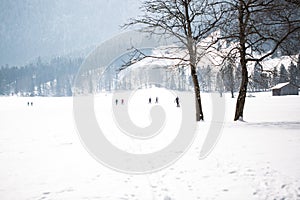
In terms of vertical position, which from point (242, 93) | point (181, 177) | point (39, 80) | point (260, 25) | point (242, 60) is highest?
point (39, 80)

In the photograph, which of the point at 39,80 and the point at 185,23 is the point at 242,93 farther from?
the point at 39,80

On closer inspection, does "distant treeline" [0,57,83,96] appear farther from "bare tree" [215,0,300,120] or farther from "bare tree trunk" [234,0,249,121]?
"bare tree" [215,0,300,120]

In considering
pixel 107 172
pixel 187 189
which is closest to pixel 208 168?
pixel 187 189

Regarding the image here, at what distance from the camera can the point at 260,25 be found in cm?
1173

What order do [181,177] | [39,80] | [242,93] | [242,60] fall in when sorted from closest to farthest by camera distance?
[181,177] < [242,60] < [242,93] < [39,80]

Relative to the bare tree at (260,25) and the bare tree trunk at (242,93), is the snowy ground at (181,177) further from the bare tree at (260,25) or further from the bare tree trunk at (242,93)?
the bare tree at (260,25)

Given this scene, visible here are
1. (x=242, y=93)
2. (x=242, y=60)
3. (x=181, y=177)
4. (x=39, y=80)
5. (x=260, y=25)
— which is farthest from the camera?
(x=39, y=80)

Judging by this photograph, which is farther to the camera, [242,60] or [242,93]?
[242,93]

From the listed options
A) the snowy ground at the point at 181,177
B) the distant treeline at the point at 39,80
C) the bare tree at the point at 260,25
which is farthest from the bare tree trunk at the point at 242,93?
the distant treeline at the point at 39,80

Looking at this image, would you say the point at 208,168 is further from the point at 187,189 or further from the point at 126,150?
the point at 126,150

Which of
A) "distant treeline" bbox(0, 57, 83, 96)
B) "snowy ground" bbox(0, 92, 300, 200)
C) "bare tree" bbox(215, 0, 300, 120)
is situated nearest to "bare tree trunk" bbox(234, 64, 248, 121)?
"bare tree" bbox(215, 0, 300, 120)

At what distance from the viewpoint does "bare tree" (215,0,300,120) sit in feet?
36.8

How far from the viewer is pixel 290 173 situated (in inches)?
197

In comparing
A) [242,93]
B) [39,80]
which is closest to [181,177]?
[242,93]
